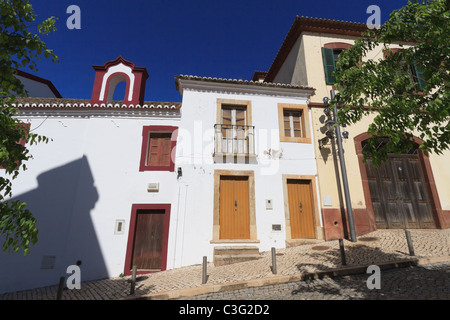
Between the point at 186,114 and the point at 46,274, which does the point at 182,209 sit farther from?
the point at 46,274

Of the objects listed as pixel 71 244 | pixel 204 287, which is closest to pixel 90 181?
pixel 71 244

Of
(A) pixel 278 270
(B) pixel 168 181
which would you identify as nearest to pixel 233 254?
(A) pixel 278 270

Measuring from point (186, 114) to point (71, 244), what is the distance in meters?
6.15

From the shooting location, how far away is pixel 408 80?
4477mm

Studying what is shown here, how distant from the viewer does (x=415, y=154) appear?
33.3ft

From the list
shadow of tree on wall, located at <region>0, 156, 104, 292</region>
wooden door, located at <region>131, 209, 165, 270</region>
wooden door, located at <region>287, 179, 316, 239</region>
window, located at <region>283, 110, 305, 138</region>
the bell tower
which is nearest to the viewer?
shadow of tree on wall, located at <region>0, 156, 104, 292</region>

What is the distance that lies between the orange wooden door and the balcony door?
3.96 feet

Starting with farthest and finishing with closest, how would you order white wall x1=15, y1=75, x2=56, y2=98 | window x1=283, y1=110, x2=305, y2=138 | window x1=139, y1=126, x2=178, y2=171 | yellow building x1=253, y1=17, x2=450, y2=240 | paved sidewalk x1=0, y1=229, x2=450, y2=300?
white wall x1=15, y1=75, x2=56, y2=98
window x1=283, y1=110, x2=305, y2=138
window x1=139, y1=126, x2=178, y2=171
yellow building x1=253, y1=17, x2=450, y2=240
paved sidewalk x1=0, y1=229, x2=450, y2=300

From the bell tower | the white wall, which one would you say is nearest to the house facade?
the bell tower

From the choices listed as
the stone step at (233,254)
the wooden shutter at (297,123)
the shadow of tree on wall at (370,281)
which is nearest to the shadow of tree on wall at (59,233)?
the stone step at (233,254)

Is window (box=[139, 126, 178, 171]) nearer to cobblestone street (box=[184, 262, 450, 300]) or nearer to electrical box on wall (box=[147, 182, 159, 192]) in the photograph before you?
electrical box on wall (box=[147, 182, 159, 192])

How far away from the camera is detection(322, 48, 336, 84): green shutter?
1044 cm

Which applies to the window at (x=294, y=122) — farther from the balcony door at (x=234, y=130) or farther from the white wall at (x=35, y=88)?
the white wall at (x=35, y=88)

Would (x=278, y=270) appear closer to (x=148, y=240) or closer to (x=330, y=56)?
(x=148, y=240)
